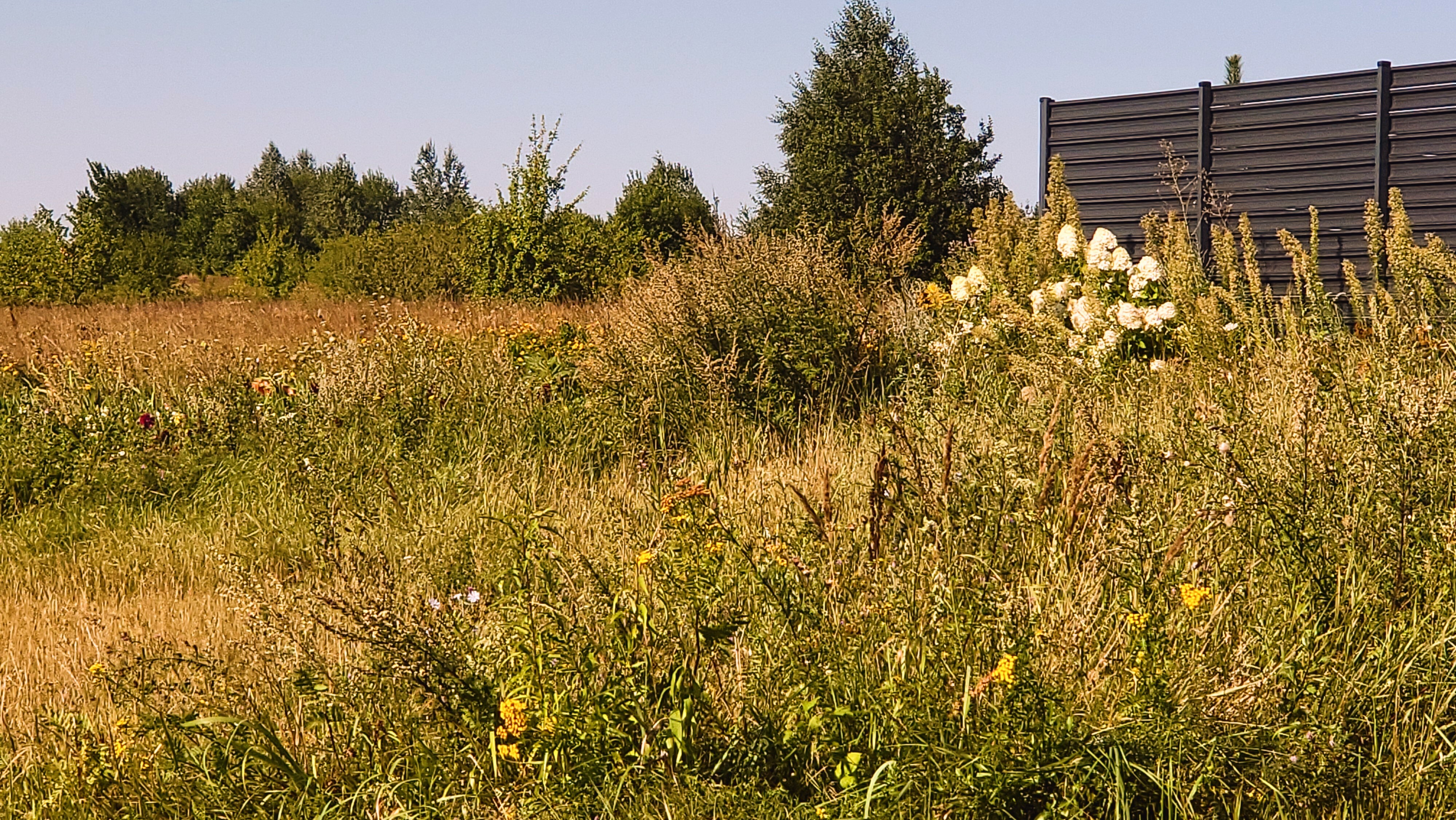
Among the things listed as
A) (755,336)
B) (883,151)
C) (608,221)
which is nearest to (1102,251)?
(755,336)

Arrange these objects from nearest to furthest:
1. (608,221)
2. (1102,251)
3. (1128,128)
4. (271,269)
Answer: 1. (1102,251)
2. (1128,128)
3. (608,221)
4. (271,269)

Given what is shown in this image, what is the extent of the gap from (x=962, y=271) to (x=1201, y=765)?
7638 millimetres

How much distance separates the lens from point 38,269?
18984 millimetres

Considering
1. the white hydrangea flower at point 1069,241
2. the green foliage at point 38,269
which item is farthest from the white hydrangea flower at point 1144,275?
the green foliage at point 38,269

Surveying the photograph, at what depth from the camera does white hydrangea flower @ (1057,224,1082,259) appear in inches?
274

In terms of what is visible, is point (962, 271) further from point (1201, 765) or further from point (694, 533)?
point (1201, 765)

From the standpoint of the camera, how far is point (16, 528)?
4.89 meters

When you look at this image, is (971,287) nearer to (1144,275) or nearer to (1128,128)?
(1144,275)

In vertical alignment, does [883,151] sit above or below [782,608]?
above

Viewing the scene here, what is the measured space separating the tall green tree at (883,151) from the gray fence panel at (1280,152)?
1045cm

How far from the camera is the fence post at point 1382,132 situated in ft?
32.3

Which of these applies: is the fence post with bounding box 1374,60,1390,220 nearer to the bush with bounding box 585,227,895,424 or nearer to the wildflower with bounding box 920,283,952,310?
the wildflower with bounding box 920,283,952,310

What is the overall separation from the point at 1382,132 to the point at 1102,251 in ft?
16.2

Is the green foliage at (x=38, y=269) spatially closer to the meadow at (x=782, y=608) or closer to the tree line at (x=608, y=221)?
the tree line at (x=608, y=221)
